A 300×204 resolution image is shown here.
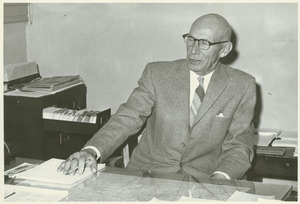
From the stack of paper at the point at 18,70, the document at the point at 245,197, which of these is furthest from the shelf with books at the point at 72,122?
the document at the point at 245,197

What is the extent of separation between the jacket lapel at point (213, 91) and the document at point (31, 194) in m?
1.03

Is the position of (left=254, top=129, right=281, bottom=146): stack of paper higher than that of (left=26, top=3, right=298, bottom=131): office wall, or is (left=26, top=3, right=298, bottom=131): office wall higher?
(left=26, top=3, right=298, bottom=131): office wall

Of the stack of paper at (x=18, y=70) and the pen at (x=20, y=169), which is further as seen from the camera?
the stack of paper at (x=18, y=70)

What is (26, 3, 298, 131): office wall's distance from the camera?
351 cm

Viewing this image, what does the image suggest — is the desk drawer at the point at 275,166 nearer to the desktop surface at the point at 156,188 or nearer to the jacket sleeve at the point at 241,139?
the jacket sleeve at the point at 241,139

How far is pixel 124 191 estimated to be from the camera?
5.96 ft

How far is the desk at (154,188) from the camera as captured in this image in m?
1.77

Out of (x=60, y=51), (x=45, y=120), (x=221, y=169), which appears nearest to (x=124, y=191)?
(x=221, y=169)

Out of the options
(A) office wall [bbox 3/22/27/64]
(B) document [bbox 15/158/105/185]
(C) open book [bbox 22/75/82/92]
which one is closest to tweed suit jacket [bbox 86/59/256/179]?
(B) document [bbox 15/158/105/185]

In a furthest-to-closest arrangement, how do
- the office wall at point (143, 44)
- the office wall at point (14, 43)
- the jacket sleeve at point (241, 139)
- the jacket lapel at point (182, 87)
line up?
the office wall at point (14, 43) < the office wall at point (143, 44) < the jacket lapel at point (182, 87) < the jacket sleeve at point (241, 139)

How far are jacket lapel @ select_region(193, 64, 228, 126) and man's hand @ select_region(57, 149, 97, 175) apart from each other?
71 cm

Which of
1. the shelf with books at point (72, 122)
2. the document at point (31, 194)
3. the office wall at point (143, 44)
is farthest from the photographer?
the office wall at point (143, 44)

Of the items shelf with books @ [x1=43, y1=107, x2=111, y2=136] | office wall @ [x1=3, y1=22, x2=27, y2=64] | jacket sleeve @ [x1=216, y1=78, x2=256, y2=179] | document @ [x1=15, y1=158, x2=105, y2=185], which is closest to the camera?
document @ [x1=15, y1=158, x2=105, y2=185]

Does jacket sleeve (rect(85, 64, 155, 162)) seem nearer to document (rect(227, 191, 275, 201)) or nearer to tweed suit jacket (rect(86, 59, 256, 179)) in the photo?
tweed suit jacket (rect(86, 59, 256, 179))
